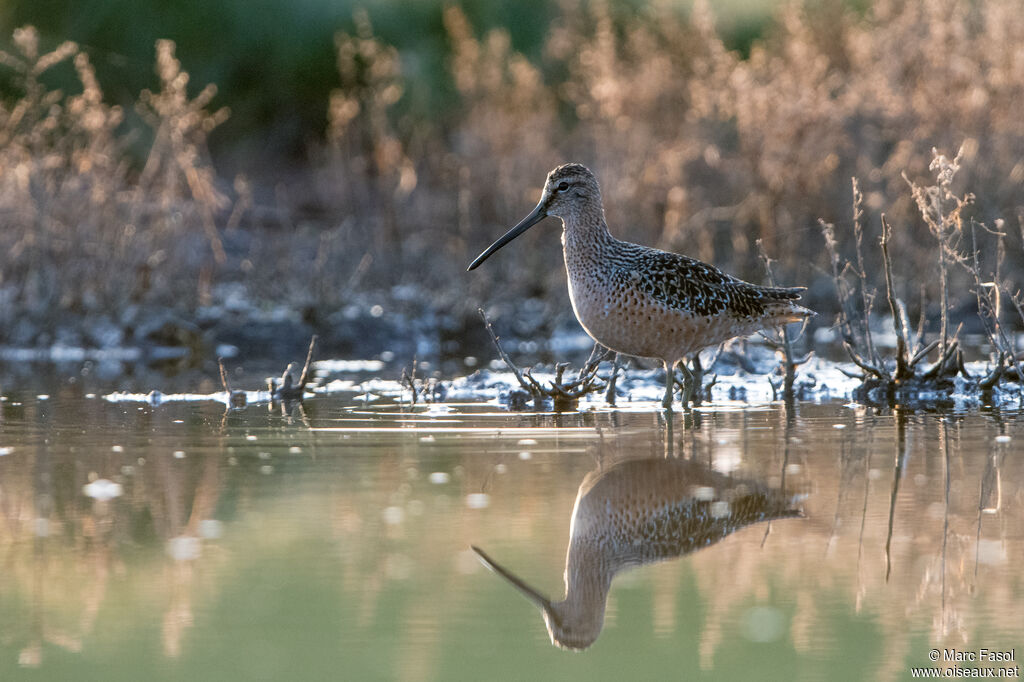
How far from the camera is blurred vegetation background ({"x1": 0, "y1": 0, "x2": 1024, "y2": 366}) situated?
9914mm

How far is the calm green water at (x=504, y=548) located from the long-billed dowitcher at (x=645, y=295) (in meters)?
0.54

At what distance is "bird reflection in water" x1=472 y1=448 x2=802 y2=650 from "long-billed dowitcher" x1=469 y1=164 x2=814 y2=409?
1.34 m

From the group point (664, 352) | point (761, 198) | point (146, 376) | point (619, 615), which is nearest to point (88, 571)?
point (619, 615)

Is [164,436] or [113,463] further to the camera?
[164,436]

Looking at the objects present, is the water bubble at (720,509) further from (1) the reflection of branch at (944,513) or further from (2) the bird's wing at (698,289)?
(2) the bird's wing at (698,289)

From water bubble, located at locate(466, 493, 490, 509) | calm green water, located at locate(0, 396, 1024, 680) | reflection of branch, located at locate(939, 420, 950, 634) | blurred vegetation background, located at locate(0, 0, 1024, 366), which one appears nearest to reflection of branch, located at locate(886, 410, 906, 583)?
calm green water, located at locate(0, 396, 1024, 680)

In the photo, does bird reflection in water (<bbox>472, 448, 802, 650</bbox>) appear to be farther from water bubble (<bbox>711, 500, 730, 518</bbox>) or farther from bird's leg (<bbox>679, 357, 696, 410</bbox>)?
bird's leg (<bbox>679, 357, 696, 410</bbox>)

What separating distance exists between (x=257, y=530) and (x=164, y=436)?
6.09ft

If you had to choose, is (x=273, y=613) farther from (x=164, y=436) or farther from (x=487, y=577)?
(x=164, y=436)

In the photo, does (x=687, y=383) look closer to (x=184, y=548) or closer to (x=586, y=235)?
(x=586, y=235)

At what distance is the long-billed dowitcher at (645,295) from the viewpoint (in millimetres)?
6633

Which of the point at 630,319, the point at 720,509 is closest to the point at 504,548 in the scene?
the point at 720,509

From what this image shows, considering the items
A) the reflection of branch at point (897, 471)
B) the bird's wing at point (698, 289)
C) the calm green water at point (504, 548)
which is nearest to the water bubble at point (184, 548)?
the calm green water at point (504, 548)

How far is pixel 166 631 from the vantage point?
135 inches
